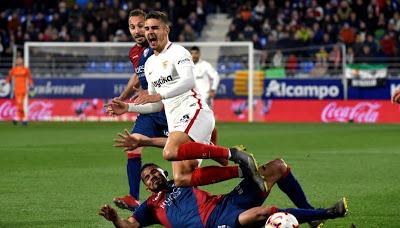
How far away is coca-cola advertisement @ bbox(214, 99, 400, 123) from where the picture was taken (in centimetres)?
Result: 3097

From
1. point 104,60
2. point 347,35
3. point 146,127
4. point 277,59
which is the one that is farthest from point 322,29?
point 146,127

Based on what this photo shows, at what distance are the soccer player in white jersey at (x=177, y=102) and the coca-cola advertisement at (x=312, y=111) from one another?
68.7 ft

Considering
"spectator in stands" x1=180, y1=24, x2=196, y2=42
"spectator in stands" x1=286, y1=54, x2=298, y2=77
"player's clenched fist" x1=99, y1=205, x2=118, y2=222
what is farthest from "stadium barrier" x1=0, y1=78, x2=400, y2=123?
"player's clenched fist" x1=99, y1=205, x2=118, y2=222

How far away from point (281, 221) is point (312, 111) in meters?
23.6

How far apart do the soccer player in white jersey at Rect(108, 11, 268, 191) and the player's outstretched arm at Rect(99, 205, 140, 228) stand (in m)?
0.70

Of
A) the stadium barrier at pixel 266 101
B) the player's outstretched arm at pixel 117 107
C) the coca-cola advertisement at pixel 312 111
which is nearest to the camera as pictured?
the player's outstretched arm at pixel 117 107

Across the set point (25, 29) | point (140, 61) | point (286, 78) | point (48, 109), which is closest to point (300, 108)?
point (286, 78)

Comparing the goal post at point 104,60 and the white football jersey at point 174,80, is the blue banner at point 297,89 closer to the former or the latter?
the goal post at point 104,60

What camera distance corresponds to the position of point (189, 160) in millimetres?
9875

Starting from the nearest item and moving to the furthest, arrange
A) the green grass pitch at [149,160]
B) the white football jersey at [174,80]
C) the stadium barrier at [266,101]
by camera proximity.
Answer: the white football jersey at [174,80] < the green grass pitch at [149,160] < the stadium barrier at [266,101]

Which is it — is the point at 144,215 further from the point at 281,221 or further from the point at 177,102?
the point at 177,102

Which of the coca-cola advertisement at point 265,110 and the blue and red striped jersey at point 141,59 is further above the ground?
the blue and red striped jersey at point 141,59

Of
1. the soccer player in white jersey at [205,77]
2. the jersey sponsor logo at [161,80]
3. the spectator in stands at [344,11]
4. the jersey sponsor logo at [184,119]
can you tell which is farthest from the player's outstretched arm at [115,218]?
the spectator in stands at [344,11]

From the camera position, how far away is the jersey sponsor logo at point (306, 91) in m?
31.6
